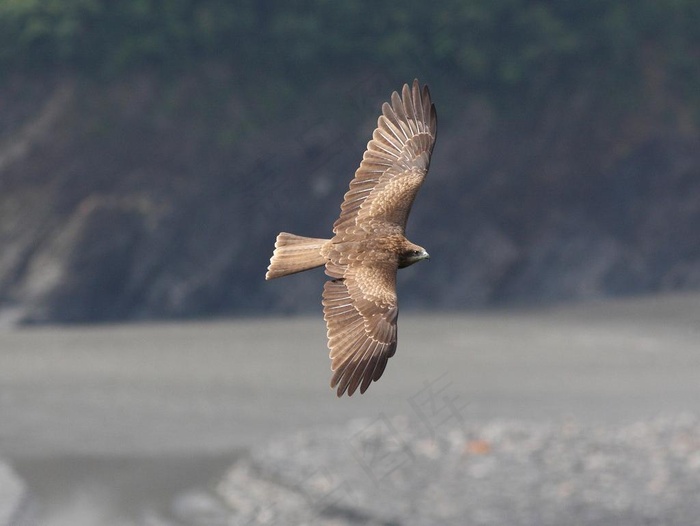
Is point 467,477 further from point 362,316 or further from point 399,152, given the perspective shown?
point 362,316

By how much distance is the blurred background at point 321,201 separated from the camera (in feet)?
112

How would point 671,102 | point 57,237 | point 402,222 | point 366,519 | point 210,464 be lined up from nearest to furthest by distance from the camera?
point 402,222
point 366,519
point 210,464
point 57,237
point 671,102

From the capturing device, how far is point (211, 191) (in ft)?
147

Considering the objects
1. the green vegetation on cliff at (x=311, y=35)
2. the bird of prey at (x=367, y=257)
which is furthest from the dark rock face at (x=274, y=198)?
the bird of prey at (x=367, y=257)

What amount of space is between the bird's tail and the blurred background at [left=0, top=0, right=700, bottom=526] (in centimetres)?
2155

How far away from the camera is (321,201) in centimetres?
4466

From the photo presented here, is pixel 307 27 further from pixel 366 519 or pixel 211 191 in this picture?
pixel 366 519

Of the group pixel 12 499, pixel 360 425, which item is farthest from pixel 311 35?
pixel 12 499

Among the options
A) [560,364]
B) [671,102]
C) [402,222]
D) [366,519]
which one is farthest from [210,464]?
[671,102]

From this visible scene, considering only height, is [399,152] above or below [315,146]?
below

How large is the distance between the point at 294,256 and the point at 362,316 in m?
0.60

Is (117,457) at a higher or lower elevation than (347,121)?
lower

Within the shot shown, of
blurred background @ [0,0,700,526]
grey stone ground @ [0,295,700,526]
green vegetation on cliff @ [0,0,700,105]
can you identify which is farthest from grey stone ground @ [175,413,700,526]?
green vegetation on cliff @ [0,0,700,105]

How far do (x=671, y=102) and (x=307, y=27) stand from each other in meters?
13.5
